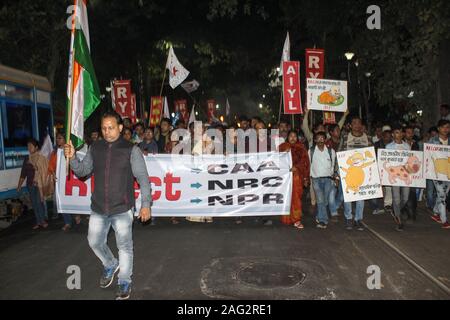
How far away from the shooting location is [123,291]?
16.5ft

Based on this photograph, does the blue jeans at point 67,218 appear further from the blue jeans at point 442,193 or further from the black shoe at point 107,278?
the blue jeans at point 442,193

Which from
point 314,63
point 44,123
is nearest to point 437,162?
point 314,63

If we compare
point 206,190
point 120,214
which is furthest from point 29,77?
point 120,214

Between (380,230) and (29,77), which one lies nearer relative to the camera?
(380,230)

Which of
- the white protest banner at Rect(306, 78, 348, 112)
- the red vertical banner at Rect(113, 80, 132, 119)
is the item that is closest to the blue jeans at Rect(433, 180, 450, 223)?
the white protest banner at Rect(306, 78, 348, 112)

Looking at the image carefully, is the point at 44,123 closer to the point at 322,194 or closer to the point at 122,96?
the point at 122,96

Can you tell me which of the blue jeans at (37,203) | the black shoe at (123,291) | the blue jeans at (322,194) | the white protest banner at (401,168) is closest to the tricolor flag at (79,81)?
the black shoe at (123,291)

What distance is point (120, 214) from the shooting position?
512cm

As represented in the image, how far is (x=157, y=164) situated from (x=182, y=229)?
1413mm

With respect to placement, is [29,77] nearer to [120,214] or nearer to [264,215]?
[264,215]

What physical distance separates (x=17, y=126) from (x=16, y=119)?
0.59 ft

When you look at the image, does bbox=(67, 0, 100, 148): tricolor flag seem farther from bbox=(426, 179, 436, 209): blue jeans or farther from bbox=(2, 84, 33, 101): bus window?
bbox=(426, 179, 436, 209): blue jeans

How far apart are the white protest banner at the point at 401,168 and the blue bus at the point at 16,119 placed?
815cm

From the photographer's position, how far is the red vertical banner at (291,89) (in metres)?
12.5
